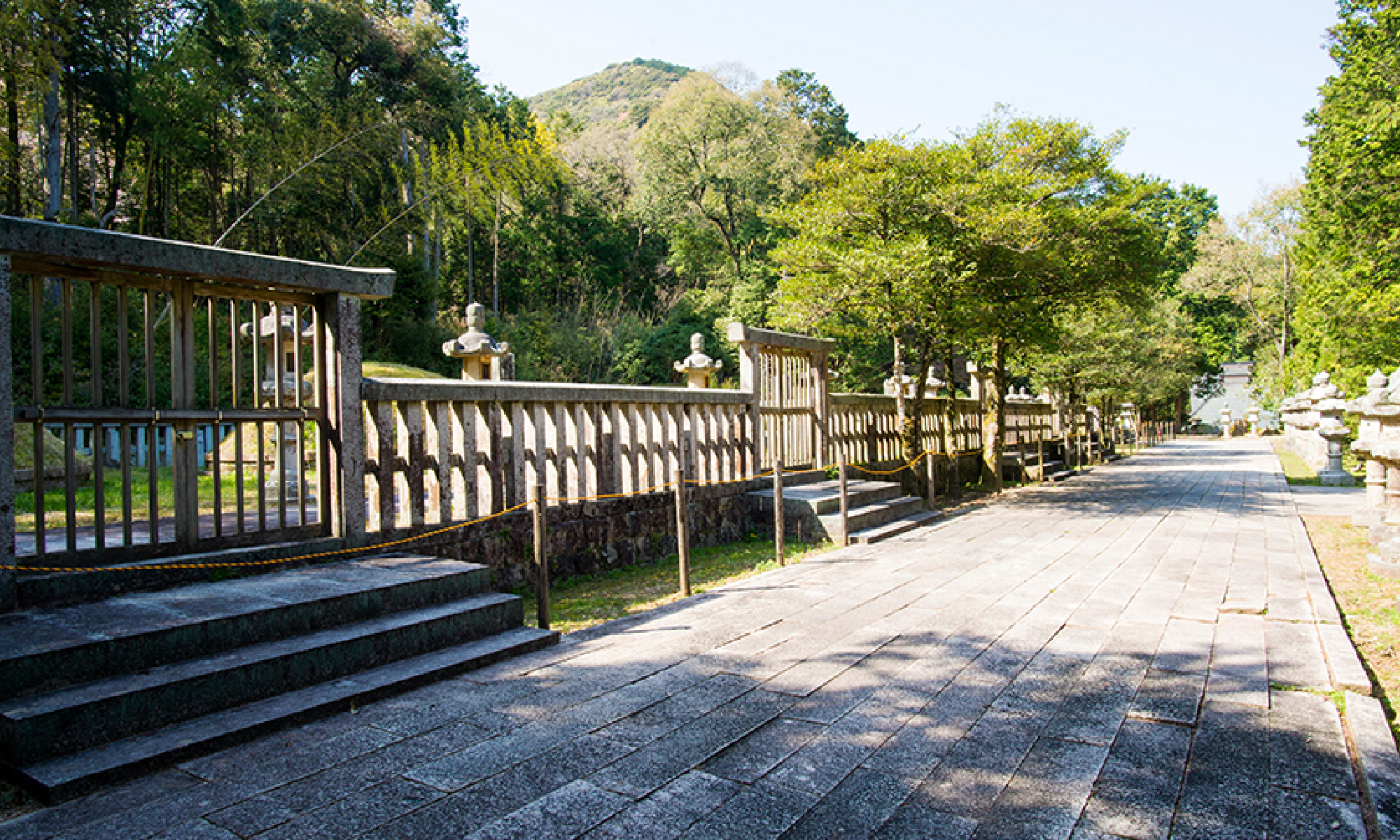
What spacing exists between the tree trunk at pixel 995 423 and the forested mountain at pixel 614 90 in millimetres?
60137

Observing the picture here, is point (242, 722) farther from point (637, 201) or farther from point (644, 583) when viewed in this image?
point (637, 201)

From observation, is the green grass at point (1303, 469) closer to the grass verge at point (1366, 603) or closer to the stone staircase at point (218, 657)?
the grass verge at point (1366, 603)

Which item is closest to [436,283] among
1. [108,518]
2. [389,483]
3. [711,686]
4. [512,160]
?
[512,160]

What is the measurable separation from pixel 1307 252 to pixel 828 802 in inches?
975

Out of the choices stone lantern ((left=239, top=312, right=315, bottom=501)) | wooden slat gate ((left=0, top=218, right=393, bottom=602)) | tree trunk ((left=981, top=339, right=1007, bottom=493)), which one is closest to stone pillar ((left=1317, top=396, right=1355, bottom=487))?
tree trunk ((left=981, top=339, right=1007, bottom=493))

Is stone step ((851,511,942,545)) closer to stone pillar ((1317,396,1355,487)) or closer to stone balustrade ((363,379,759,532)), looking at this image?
stone balustrade ((363,379,759,532))

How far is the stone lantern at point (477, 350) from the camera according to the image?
10.6 metres

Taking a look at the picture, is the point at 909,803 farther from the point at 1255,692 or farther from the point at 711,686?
the point at 1255,692

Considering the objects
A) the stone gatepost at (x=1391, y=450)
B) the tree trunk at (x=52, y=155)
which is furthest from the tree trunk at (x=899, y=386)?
the tree trunk at (x=52, y=155)

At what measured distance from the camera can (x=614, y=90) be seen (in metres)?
82.6

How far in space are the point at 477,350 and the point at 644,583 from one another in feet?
16.6

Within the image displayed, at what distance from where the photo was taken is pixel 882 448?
1253 centimetres

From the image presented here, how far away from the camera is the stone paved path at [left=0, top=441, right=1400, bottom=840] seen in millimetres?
2475

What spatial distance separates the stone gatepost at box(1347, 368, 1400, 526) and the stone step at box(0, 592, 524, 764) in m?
6.97
